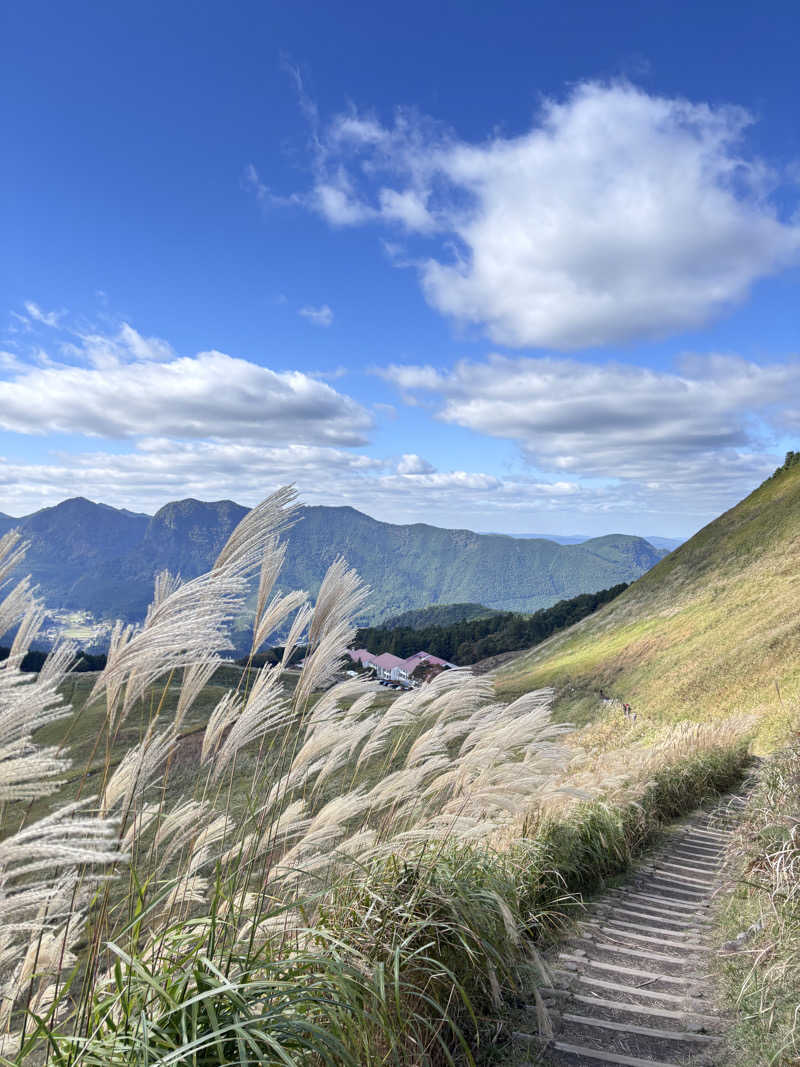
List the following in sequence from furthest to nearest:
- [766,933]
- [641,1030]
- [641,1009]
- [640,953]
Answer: [640,953] < [766,933] < [641,1009] < [641,1030]

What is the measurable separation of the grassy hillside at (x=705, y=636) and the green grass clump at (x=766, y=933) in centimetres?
791

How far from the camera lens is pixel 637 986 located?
10.5 feet

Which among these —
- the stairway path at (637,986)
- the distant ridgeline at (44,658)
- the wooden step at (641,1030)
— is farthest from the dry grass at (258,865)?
the wooden step at (641,1030)

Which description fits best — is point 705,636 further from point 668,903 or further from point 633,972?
point 633,972

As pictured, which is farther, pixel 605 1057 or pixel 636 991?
pixel 636 991

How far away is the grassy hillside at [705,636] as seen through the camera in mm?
22828

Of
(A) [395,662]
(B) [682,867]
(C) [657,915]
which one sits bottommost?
(A) [395,662]

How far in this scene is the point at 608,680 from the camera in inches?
1487

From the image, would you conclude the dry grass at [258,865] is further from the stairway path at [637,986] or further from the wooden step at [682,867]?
the wooden step at [682,867]

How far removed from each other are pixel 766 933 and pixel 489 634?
99.6 metres

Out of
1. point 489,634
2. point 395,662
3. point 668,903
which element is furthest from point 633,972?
point 395,662

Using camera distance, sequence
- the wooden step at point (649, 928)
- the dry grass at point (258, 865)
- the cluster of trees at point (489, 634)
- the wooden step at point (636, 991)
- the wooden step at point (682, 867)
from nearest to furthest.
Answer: the dry grass at point (258, 865) → the wooden step at point (636, 991) → the wooden step at point (649, 928) → the wooden step at point (682, 867) → the cluster of trees at point (489, 634)

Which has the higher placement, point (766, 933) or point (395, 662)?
point (766, 933)

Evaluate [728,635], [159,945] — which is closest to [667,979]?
[159,945]
